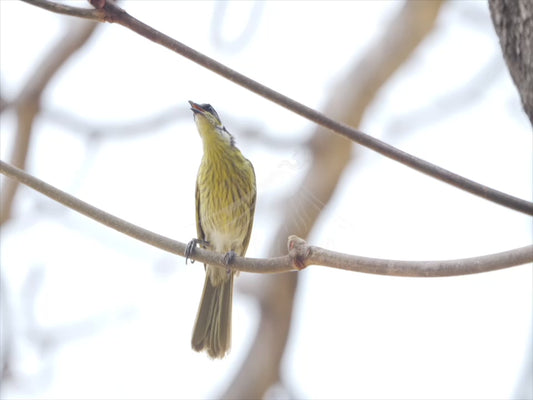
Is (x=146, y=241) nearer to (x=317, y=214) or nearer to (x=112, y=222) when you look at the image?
(x=112, y=222)

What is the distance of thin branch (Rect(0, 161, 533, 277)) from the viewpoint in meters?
1.65

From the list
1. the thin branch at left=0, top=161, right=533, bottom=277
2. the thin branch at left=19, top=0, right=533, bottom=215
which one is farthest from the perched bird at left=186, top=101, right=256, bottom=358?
the thin branch at left=19, top=0, right=533, bottom=215

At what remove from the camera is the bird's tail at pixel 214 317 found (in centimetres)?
481

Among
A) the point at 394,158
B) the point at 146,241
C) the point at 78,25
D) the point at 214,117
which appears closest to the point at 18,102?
the point at 78,25

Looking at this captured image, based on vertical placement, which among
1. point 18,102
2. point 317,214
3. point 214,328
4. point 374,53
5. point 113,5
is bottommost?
point 214,328

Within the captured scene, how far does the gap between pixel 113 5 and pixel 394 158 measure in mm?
699

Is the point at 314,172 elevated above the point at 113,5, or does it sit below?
below

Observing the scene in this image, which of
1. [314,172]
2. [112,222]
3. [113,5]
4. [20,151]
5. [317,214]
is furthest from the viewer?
[314,172]

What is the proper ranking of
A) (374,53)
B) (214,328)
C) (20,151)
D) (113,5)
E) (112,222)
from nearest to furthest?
(113,5) < (112,222) < (20,151) < (214,328) < (374,53)

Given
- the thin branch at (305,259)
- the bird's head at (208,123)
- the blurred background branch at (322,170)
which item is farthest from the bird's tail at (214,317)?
the thin branch at (305,259)

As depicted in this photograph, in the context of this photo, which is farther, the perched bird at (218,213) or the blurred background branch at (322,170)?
the blurred background branch at (322,170)

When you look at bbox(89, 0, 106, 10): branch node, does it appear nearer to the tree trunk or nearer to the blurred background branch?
the tree trunk

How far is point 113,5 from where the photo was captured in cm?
171

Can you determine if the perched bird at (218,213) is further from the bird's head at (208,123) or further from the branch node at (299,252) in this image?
the branch node at (299,252)
